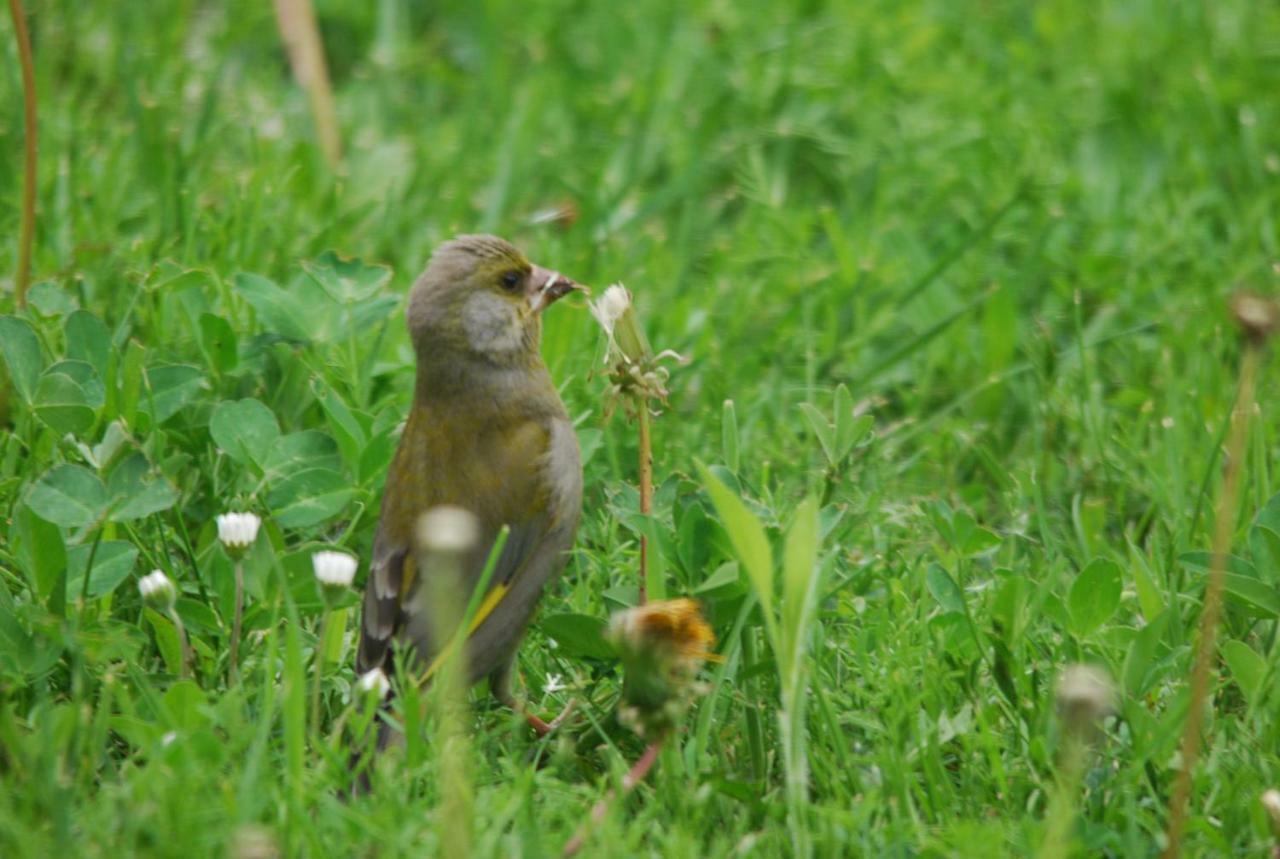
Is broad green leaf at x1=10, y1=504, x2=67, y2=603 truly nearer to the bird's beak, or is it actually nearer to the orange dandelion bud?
the orange dandelion bud

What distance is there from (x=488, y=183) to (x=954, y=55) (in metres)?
1.92

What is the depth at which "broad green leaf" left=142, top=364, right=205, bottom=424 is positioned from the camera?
416 cm

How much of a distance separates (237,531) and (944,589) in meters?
1.56

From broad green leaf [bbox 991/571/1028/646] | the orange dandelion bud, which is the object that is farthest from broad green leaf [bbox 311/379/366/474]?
broad green leaf [bbox 991/571/1028/646]

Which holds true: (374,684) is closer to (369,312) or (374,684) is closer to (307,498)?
(307,498)

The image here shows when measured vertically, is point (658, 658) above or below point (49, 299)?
below

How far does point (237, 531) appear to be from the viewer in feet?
11.3

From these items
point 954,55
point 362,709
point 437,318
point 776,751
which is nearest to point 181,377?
point 437,318

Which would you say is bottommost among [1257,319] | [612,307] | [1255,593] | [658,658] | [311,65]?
[1255,593]

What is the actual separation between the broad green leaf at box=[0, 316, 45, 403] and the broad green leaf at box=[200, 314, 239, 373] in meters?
0.48

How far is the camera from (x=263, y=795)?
10.1 feet

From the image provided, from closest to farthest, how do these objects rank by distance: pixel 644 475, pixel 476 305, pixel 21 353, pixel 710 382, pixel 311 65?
pixel 644 475 → pixel 21 353 → pixel 476 305 → pixel 710 382 → pixel 311 65

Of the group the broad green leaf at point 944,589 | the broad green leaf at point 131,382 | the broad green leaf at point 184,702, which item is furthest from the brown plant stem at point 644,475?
the broad green leaf at point 131,382

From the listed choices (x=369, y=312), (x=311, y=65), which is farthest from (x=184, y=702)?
(x=311, y=65)
